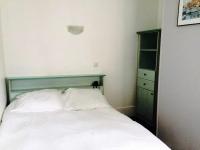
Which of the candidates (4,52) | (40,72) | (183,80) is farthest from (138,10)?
(4,52)

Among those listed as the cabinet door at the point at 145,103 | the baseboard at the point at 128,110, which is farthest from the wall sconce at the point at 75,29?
the baseboard at the point at 128,110

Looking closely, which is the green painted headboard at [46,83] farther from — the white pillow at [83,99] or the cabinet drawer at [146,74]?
the cabinet drawer at [146,74]

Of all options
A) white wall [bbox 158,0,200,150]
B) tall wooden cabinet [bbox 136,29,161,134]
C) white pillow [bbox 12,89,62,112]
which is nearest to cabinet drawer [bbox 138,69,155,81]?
tall wooden cabinet [bbox 136,29,161,134]

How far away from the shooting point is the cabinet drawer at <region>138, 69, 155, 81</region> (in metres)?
3.16

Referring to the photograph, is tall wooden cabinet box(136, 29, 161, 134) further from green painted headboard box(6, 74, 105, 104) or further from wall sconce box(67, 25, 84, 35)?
wall sconce box(67, 25, 84, 35)

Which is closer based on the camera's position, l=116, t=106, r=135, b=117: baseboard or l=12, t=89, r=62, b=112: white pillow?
l=12, t=89, r=62, b=112: white pillow

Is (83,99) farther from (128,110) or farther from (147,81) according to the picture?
(128,110)

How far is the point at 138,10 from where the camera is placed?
3561 millimetres

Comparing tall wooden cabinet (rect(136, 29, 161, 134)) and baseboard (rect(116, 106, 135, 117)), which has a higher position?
tall wooden cabinet (rect(136, 29, 161, 134))

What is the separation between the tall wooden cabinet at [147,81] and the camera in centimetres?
322

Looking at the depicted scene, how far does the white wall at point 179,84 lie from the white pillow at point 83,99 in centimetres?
86

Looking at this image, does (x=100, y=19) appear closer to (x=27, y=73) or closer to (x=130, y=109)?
(x=27, y=73)

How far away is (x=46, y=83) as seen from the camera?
3.14 m

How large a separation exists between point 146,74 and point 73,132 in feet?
5.95
